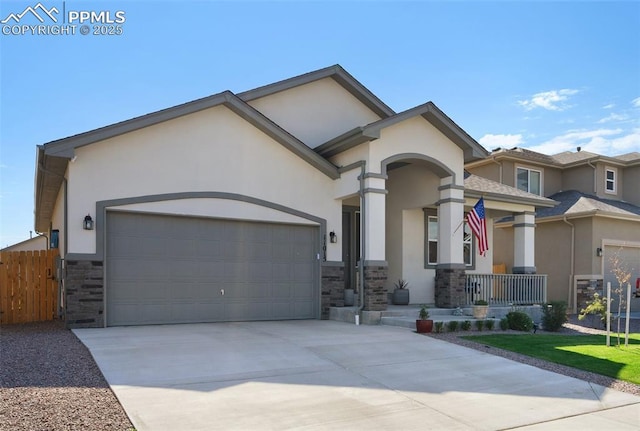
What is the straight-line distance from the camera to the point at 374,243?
13.6 metres

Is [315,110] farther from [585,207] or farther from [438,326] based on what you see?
[585,207]

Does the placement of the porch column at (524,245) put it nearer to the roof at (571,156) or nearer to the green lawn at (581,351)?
the green lawn at (581,351)

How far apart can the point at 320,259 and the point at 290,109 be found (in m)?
5.15

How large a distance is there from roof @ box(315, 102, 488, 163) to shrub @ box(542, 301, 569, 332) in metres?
4.69

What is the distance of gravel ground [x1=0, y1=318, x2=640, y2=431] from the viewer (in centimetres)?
532

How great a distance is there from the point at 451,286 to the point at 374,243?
293 centimetres

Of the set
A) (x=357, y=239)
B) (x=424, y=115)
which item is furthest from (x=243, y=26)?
(x=357, y=239)

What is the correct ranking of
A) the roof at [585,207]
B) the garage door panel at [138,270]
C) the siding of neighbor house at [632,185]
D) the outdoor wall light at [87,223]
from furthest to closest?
the siding of neighbor house at [632,185]
the roof at [585,207]
the garage door panel at [138,270]
the outdoor wall light at [87,223]

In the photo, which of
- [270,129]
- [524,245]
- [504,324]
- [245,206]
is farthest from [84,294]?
[524,245]

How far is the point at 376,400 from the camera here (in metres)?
6.54

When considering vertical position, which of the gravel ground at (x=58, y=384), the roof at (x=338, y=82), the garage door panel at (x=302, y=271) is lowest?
the gravel ground at (x=58, y=384)

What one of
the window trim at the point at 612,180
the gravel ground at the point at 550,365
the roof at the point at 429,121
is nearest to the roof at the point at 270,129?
the roof at the point at 429,121

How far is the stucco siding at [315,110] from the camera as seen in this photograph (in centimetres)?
1630

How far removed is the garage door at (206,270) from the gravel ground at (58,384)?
1.95 m
